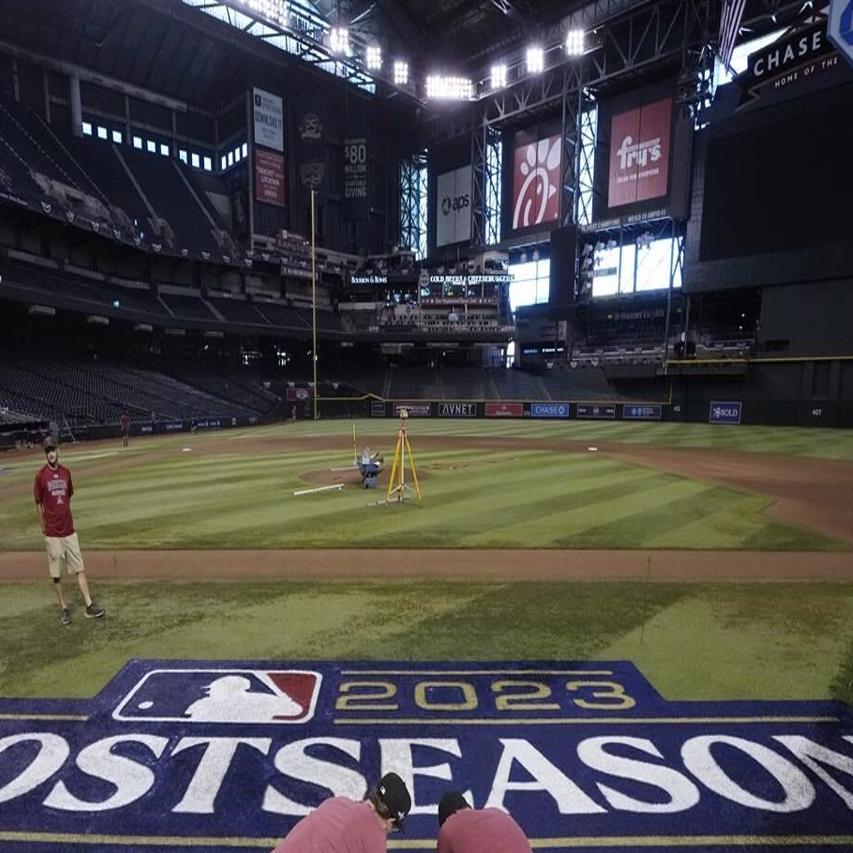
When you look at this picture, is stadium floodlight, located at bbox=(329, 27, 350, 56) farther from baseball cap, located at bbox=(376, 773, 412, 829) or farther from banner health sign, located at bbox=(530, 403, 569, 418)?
baseball cap, located at bbox=(376, 773, 412, 829)

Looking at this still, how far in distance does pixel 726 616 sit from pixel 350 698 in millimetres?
4572

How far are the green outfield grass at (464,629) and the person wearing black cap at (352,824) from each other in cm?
316

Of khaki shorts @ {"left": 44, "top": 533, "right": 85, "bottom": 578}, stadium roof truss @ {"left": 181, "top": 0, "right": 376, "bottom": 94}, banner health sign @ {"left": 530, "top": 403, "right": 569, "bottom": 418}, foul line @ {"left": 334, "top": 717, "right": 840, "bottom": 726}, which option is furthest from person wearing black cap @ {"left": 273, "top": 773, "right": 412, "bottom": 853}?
stadium roof truss @ {"left": 181, "top": 0, "right": 376, "bottom": 94}

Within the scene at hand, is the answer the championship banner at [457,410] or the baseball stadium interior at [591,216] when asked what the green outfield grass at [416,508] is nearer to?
the baseball stadium interior at [591,216]

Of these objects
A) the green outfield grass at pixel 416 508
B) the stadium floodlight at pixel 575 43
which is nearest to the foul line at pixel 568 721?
the green outfield grass at pixel 416 508

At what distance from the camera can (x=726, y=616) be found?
6293mm

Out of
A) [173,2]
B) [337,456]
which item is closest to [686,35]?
[173,2]

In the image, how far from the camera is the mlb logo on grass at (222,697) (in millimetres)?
4352

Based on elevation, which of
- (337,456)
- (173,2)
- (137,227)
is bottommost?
(337,456)

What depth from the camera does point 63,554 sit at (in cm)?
650

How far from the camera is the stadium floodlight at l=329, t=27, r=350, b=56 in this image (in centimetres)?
4381

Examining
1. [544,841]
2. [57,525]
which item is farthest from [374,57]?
[544,841]

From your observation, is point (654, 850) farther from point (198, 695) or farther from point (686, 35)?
point (686, 35)

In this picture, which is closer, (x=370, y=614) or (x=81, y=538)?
(x=370, y=614)
